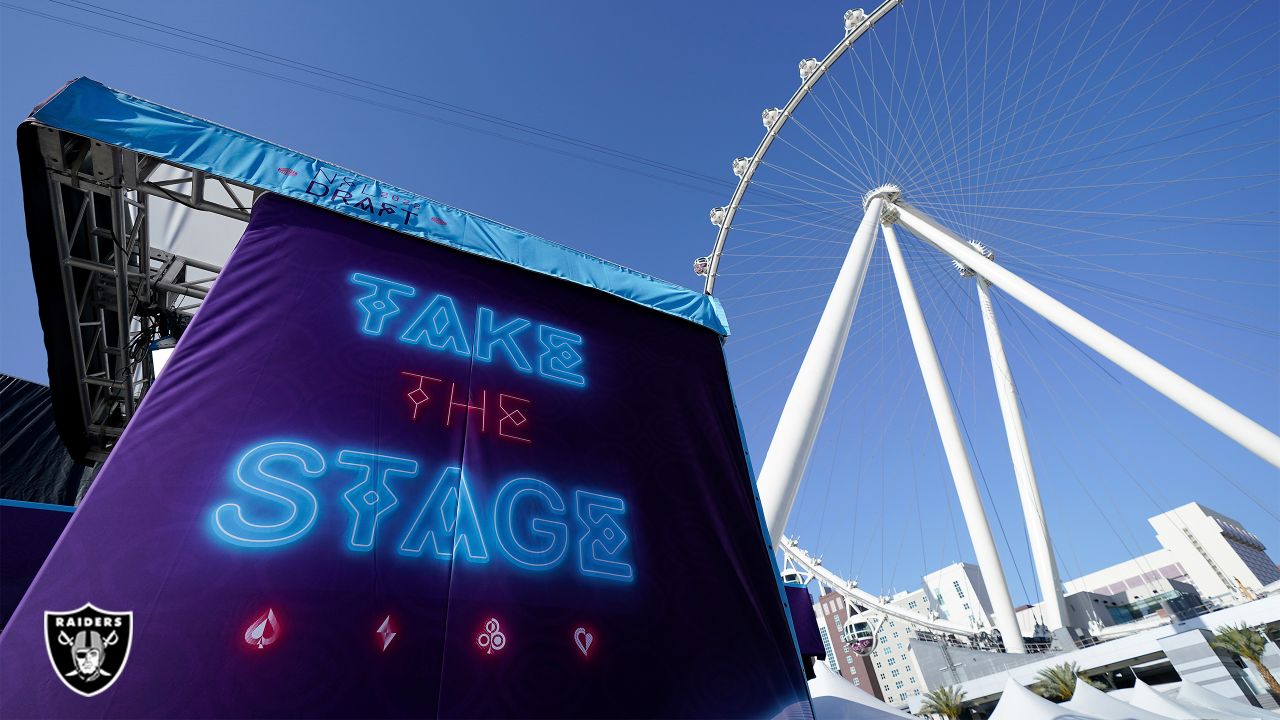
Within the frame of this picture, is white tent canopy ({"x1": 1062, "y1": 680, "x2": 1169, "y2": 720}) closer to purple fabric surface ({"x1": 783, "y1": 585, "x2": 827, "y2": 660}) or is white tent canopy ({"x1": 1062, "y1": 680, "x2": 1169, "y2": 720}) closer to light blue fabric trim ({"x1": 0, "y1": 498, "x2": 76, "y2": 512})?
purple fabric surface ({"x1": 783, "y1": 585, "x2": 827, "y2": 660})

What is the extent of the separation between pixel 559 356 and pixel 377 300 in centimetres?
213

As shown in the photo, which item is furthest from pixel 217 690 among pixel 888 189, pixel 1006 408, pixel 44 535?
pixel 1006 408

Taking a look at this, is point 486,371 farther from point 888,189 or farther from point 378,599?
point 888,189

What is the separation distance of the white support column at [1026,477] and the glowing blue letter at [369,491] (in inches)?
1540

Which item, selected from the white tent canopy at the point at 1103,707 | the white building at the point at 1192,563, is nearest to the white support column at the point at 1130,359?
the white tent canopy at the point at 1103,707

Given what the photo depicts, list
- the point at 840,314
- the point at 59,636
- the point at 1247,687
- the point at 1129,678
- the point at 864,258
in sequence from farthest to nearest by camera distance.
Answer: the point at 1129,678 < the point at 1247,687 < the point at 864,258 < the point at 840,314 < the point at 59,636

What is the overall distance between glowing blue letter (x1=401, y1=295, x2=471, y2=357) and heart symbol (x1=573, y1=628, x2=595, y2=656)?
308cm

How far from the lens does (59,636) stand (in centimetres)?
406

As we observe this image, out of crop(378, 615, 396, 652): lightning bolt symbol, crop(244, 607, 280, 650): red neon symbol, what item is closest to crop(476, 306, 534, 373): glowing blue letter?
crop(378, 615, 396, 652): lightning bolt symbol

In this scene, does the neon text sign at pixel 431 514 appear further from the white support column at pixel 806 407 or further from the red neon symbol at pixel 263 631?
the white support column at pixel 806 407

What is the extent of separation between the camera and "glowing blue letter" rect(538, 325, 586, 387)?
741 centimetres

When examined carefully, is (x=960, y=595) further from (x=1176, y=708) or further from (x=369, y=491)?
(x=369, y=491)

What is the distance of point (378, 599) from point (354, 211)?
4232mm

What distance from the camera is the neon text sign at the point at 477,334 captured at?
6602mm
